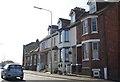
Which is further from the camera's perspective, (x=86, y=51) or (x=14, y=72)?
(x=86, y=51)

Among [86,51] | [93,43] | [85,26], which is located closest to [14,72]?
[93,43]

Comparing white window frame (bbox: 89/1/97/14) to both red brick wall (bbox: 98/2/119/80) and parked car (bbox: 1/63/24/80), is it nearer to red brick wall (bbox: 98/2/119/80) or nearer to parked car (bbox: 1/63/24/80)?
red brick wall (bbox: 98/2/119/80)

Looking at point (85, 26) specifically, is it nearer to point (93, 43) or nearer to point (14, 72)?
point (93, 43)

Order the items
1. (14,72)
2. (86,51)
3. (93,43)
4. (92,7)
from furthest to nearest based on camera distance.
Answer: (92,7)
(86,51)
(93,43)
(14,72)

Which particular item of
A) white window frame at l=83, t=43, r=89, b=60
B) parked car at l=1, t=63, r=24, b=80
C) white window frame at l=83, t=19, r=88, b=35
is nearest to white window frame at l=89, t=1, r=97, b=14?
white window frame at l=83, t=19, r=88, b=35

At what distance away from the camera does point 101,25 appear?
31359 mm

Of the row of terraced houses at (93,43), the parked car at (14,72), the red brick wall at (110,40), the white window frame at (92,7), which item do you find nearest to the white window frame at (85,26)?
the row of terraced houses at (93,43)

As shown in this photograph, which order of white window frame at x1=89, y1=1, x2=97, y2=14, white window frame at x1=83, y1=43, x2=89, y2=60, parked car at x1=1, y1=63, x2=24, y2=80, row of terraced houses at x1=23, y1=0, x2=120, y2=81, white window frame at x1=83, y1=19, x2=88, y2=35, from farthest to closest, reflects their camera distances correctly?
white window frame at x1=89, y1=1, x2=97, y2=14, white window frame at x1=83, y1=19, x2=88, y2=35, white window frame at x1=83, y1=43, x2=89, y2=60, row of terraced houses at x1=23, y1=0, x2=120, y2=81, parked car at x1=1, y1=63, x2=24, y2=80

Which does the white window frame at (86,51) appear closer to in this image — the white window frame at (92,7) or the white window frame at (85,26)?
the white window frame at (85,26)

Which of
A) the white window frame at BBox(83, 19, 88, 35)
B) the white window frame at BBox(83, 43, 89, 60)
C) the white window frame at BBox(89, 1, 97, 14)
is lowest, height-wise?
the white window frame at BBox(83, 43, 89, 60)

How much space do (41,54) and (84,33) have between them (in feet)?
85.4

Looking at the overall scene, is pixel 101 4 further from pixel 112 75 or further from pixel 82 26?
pixel 112 75

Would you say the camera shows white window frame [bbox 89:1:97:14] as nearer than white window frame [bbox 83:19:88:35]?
No

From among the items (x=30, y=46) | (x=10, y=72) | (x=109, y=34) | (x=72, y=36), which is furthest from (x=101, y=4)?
(x=30, y=46)
